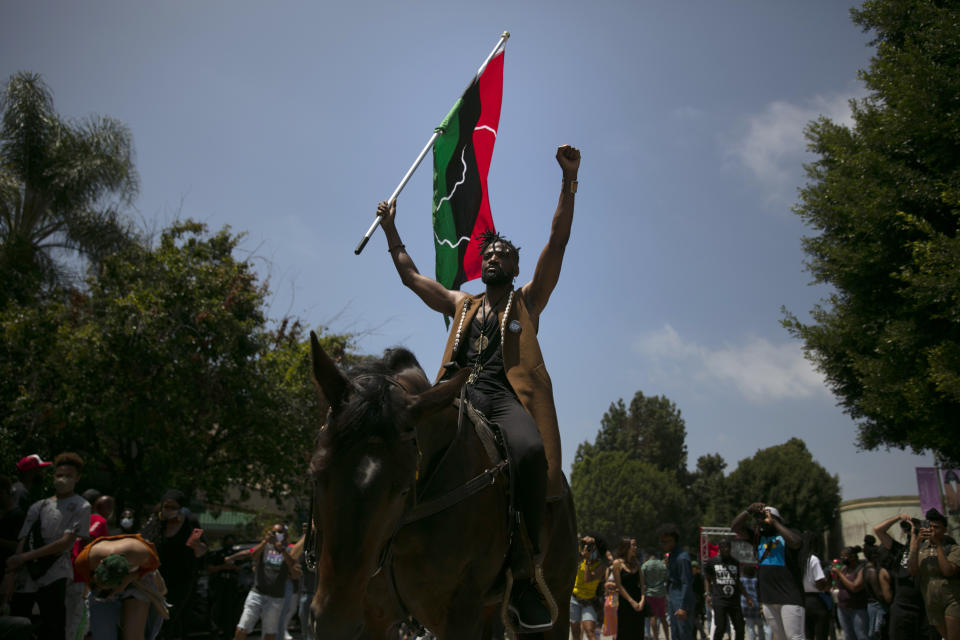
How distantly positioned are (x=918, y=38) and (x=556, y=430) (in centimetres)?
1718

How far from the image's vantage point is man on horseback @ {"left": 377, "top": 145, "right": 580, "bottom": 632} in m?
3.94

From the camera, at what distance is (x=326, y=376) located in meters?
2.93

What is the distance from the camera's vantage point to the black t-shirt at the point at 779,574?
9375mm

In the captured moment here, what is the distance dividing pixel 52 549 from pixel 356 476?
605 centimetres

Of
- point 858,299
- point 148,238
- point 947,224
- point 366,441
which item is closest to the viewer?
point 366,441

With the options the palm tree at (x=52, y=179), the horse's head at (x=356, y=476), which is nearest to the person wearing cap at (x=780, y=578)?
the horse's head at (x=356, y=476)

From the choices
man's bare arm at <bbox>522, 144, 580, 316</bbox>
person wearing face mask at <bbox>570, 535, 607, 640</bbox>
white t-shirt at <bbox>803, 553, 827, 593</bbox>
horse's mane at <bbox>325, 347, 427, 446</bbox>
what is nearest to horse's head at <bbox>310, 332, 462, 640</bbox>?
horse's mane at <bbox>325, 347, 427, 446</bbox>

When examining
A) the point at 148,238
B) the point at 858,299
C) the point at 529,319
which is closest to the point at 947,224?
the point at 858,299

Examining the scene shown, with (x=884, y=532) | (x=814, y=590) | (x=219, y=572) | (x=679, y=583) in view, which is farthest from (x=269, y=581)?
(x=884, y=532)

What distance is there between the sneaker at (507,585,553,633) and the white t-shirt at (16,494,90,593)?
214 inches

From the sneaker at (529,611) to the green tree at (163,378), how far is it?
1717 centimetres

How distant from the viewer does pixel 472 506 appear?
3.51 metres

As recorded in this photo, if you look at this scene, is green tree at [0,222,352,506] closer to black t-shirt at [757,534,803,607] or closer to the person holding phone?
the person holding phone

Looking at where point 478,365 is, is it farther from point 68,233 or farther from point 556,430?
point 68,233
